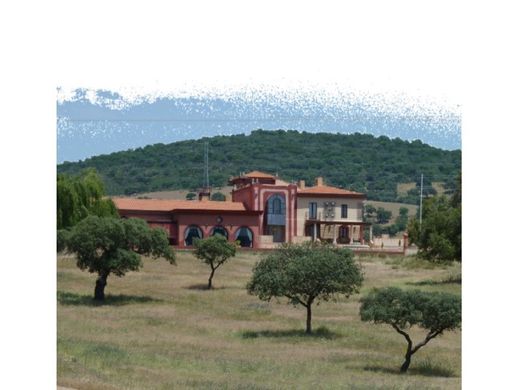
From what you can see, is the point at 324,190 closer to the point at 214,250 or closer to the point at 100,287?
the point at 214,250

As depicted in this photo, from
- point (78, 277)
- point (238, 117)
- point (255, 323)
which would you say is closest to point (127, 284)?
point (78, 277)

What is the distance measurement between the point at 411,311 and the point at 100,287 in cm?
345

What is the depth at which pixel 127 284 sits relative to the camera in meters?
13.1

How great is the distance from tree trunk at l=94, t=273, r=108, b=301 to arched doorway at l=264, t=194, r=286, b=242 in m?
2.01

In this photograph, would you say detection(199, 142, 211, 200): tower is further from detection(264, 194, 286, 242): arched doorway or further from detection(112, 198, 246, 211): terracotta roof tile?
detection(264, 194, 286, 242): arched doorway

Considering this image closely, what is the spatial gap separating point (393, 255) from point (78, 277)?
137 inches

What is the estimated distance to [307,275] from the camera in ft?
44.4

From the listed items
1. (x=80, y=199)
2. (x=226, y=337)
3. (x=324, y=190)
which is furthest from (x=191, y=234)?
(x=324, y=190)

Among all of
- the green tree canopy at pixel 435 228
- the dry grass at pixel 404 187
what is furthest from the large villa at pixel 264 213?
the green tree canopy at pixel 435 228

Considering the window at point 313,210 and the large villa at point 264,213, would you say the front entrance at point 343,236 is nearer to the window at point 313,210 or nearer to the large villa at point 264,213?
the large villa at point 264,213

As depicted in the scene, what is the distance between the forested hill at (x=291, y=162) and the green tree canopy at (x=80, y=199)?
4.1 inches

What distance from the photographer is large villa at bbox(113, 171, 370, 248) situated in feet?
40.2
